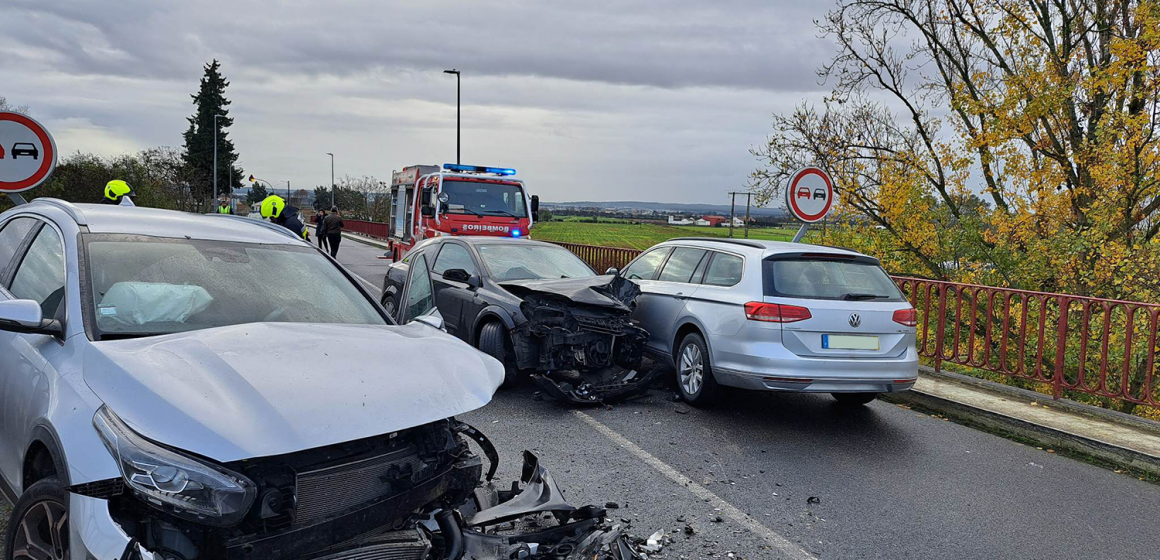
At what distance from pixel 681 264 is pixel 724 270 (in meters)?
0.86

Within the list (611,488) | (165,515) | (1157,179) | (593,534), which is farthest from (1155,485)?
(1157,179)

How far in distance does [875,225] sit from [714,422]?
48.8ft

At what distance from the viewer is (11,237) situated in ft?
13.9

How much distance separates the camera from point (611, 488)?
495 cm

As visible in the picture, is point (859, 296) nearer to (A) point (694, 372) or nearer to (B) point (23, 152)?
(A) point (694, 372)

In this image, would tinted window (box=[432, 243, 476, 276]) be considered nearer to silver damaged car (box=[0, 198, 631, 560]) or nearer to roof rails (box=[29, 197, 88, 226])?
roof rails (box=[29, 197, 88, 226])

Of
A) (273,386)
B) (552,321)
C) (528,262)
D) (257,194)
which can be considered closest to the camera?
(273,386)

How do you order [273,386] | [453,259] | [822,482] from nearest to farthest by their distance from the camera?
[273,386] → [822,482] → [453,259]

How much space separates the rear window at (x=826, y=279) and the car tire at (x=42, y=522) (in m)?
5.26

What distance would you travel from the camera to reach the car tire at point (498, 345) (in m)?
7.35

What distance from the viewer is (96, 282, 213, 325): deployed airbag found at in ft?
10.7

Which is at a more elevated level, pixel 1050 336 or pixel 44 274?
pixel 44 274

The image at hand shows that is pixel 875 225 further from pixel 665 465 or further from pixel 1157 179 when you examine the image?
pixel 665 465

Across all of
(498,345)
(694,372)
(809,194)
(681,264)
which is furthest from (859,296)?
(809,194)
